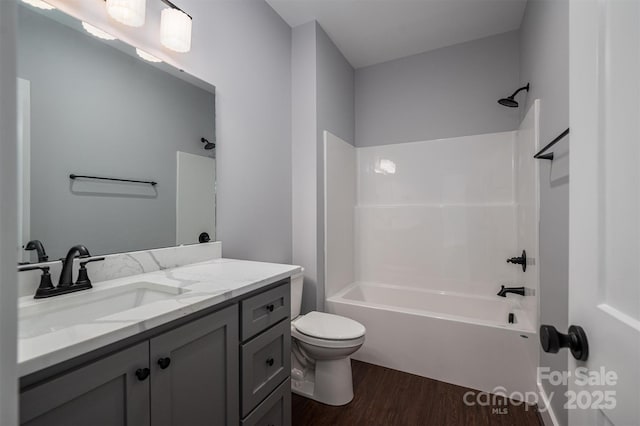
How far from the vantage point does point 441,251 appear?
8.84 ft

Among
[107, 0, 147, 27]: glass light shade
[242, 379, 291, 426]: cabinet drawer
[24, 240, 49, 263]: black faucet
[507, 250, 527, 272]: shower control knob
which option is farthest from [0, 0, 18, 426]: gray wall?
[507, 250, 527, 272]: shower control knob

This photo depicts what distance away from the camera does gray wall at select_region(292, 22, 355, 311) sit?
2299 mm

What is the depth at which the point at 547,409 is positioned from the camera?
155 cm

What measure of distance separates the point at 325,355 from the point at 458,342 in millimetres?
975

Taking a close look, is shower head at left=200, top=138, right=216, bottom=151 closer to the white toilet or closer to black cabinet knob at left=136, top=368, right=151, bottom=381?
the white toilet

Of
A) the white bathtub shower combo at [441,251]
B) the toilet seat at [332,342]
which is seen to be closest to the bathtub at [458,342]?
the white bathtub shower combo at [441,251]

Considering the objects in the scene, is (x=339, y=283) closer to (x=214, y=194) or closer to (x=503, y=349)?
(x=503, y=349)

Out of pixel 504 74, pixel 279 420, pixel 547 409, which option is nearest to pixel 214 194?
pixel 279 420

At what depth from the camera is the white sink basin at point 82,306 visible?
32.5 inches

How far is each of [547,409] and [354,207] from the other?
2.10m

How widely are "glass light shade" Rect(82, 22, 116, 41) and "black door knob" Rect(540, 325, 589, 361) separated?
5.77 feet

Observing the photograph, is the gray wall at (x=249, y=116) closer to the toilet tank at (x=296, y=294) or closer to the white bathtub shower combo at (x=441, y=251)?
the toilet tank at (x=296, y=294)

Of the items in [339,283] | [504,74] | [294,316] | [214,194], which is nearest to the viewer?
[214,194]

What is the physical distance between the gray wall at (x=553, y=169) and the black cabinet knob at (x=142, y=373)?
1.64 meters
